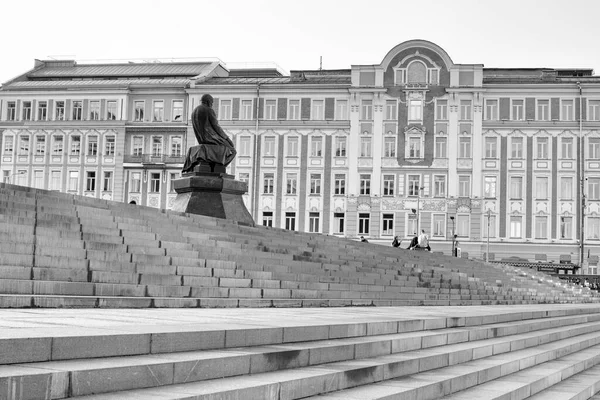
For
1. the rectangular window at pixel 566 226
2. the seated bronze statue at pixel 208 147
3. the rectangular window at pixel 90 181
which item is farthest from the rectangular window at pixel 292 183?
the seated bronze statue at pixel 208 147

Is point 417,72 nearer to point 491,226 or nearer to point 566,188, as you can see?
point 491,226

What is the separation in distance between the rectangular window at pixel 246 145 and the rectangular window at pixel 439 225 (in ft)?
50.1

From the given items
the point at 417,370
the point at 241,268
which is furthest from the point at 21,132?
the point at 417,370

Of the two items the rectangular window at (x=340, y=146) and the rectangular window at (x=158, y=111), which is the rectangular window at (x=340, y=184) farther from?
the rectangular window at (x=158, y=111)

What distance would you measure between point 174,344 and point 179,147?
62688mm

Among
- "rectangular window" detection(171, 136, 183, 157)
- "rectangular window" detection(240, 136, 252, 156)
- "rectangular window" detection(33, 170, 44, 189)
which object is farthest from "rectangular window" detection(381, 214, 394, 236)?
"rectangular window" detection(33, 170, 44, 189)

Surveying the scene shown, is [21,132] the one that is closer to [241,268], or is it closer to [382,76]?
[382,76]

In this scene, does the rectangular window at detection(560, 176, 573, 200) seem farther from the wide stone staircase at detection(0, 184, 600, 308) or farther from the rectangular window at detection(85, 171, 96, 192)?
the wide stone staircase at detection(0, 184, 600, 308)

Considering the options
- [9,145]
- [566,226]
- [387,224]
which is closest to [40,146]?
[9,145]

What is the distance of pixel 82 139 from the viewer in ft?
229

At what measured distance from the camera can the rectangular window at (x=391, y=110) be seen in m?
66.7

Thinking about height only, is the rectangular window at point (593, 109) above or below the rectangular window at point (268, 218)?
above

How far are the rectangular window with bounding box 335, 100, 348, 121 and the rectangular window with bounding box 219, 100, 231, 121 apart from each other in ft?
27.9

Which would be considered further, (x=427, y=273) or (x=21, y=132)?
(x=21, y=132)
